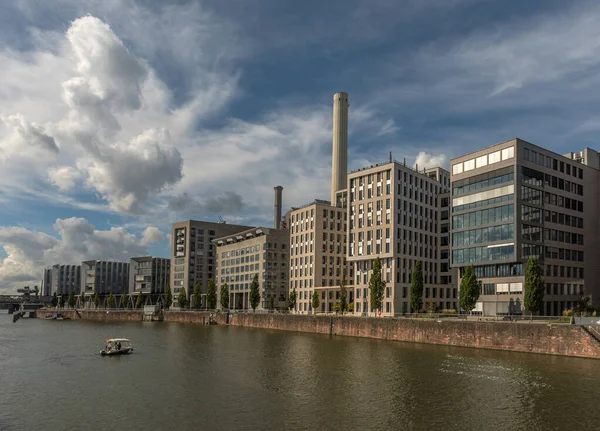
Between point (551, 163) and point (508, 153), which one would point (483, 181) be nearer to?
point (508, 153)

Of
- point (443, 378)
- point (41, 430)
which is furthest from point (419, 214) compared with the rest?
point (41, 430)

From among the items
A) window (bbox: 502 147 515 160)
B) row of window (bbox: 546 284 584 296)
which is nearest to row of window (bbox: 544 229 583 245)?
row of window (bbox: 546 284 584 296)

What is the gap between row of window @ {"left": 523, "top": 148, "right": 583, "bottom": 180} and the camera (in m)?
123

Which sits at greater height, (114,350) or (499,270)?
(499,270)

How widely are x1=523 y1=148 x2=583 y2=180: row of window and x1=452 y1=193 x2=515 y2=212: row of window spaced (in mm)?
9843

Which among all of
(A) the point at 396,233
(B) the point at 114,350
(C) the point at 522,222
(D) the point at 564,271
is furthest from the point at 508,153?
(B) the point at 114,350

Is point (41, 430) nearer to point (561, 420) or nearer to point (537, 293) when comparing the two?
point (561, 420)

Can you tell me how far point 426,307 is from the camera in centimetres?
16488

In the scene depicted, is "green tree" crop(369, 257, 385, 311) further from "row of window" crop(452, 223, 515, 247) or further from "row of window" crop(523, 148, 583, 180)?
"row of window" crop(523, 148, 583, 180)

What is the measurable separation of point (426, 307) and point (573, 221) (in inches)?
2002

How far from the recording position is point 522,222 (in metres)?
120

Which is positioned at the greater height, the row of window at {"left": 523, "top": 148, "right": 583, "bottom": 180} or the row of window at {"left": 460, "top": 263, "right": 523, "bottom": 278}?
the row of window at {"left": 523, "top": 148, "right": 583, "bottom": 180}

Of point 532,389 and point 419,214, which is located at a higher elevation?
point 419,214

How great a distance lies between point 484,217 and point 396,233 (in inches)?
1297
